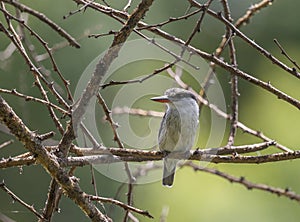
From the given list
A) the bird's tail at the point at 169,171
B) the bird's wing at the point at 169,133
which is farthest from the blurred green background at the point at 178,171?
the bird's wing at the point at 169,133

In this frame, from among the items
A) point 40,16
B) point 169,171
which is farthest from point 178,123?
point 40,16

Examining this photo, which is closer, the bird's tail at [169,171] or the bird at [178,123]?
the bird at [178,123]

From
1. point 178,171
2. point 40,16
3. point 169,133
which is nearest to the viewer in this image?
point 40,16

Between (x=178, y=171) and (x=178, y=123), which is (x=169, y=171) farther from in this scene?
(x=178, y=171)

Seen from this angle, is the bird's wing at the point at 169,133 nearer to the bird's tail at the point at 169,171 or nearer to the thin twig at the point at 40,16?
the bird's tail at the point at 169,171

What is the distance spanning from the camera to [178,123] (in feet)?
9.07

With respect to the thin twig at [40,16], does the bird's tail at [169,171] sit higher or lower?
lower

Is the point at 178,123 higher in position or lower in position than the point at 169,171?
higher

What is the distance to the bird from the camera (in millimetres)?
2717

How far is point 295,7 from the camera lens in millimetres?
12047

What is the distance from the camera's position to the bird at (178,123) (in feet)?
8.91

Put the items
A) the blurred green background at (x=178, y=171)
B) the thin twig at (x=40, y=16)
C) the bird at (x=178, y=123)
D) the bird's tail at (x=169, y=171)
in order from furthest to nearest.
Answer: the blurred green background at (x=178, y=171) < the bird's tail at (x=169, y=171) < the bird at (x=178, y=123) < the thin twig at (x=40, y=16)

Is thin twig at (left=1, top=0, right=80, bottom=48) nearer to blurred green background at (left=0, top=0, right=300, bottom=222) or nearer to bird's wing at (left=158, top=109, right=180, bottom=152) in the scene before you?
bird's wing at (left=158, top=109, right=180, bottom=152)

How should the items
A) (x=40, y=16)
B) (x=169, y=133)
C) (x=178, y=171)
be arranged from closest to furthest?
(x=40, y=16) → (x=169, y=133) → (x=178, y=171)
